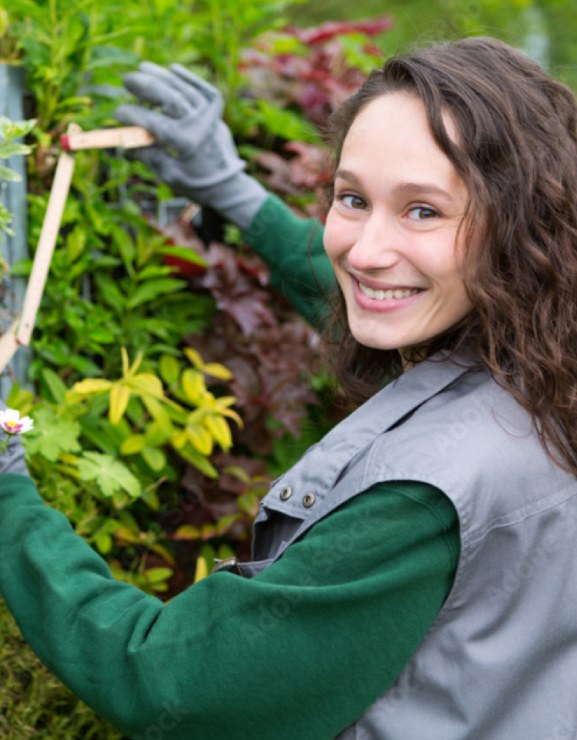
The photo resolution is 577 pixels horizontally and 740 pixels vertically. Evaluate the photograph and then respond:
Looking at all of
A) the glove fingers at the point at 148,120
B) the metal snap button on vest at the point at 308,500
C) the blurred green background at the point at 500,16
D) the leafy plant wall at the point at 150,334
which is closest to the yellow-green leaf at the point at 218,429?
the leafy plant wall at the point at 150,334

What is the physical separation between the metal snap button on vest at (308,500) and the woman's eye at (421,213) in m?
0.42

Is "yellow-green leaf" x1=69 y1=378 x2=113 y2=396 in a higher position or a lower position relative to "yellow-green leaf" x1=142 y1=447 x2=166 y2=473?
higher

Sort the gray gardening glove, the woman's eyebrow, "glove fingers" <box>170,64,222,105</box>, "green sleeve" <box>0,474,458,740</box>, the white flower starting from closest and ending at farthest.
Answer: "green sleeve" <box>0,474,458,740</box> < the woman's eyebrow < the white flower < the gray gardening glove < "glove fingers" <box>170,64,222,105</box>

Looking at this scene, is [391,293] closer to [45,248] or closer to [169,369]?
[45,248]

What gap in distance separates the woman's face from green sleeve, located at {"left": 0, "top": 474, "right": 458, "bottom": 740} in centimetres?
31

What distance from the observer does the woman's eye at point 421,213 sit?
1488 millimetres

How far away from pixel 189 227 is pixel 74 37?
0.51 metres

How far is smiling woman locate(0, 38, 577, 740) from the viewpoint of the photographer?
1.34 metres

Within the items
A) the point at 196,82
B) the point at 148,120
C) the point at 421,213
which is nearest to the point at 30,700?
the point at 421,213

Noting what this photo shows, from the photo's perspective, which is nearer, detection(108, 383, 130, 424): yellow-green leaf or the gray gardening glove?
the gray gardening glove

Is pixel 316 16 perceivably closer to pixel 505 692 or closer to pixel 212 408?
pixel 212 408

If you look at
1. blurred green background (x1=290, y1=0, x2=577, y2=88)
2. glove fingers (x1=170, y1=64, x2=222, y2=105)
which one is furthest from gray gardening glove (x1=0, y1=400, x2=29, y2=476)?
blurred green background (x1=290, y1=0, x2=577, y2=88)

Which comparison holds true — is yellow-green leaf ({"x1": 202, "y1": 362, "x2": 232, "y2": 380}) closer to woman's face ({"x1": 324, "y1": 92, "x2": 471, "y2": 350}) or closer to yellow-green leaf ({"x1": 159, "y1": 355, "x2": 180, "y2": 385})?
yellow-green leaf ({"x1": 159, "y1": 355, "x2": 180, "y2": 385})

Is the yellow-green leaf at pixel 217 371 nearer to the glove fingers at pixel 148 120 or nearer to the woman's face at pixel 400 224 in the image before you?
the glove fingers at pixel 148 120
